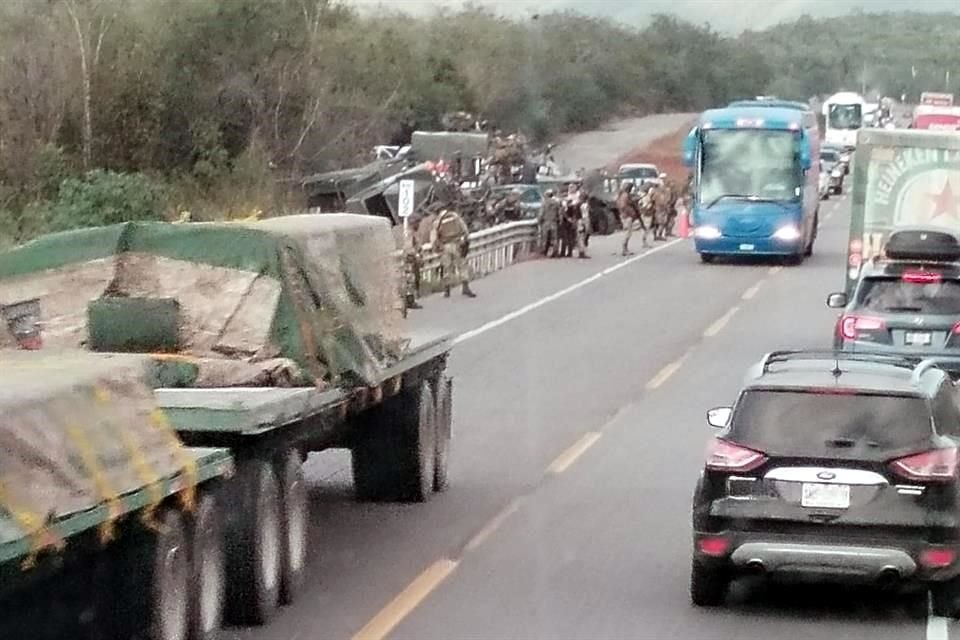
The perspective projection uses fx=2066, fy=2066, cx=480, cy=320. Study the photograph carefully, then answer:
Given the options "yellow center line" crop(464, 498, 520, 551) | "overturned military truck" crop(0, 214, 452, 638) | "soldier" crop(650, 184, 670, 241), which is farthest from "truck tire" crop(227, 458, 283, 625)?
"soldier" crop(650, 184, 670, 241)

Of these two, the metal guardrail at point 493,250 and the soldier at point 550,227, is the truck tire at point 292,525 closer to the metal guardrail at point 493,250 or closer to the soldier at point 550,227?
the metal guardrail at point 493,250

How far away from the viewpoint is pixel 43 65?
47.2 meters

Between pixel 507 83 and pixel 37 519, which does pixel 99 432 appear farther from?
pixel 507 83

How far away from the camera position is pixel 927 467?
35.5ft

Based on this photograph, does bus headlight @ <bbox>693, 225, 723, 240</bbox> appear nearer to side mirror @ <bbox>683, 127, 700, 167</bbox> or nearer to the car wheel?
side mirror @ <bbox>683, 127, 700, 167</bbox>

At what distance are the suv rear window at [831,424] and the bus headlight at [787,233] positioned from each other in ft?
115

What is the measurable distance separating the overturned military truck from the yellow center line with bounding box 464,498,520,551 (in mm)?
1136

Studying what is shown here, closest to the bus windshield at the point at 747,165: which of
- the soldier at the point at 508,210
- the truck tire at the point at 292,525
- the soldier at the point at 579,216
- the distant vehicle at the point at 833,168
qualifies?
the soldier at the point at 579,216

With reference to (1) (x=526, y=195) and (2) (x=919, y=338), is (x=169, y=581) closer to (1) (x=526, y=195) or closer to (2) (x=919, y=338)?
(2) (x=919, y=338)

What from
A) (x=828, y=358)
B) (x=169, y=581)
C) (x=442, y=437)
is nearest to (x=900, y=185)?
(x=442, y=437)

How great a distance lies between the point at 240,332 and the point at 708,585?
306cm

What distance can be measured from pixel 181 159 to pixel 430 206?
35.6ft

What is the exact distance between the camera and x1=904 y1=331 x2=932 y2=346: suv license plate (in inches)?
778

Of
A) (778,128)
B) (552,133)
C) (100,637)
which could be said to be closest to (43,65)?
(778,128)
